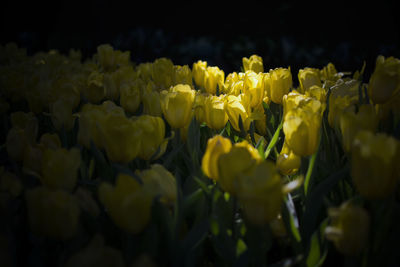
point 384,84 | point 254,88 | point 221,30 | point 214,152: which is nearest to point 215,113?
point 254,88

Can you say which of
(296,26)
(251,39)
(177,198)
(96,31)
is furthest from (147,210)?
(96,31)

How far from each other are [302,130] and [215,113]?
0.35 meters

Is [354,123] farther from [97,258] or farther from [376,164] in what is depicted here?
[97,258]

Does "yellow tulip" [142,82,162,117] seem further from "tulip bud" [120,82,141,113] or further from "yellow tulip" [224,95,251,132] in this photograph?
"yellow tulip" [224,95,251,132]

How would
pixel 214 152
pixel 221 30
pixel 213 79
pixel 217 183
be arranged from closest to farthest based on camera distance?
pixel 214 152, pixel 217 183, pixel 213 79, pixel 221 30

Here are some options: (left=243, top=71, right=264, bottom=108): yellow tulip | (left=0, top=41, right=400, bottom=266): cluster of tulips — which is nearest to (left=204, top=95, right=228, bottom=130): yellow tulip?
(left=0, top=41, right=400, bottom=266): cluster of tulips

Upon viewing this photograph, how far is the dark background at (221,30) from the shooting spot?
3.86 metres

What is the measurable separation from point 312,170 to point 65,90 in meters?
1.04

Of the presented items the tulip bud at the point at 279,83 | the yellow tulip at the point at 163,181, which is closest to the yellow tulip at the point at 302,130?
the yellow tulip at the point at 163,181

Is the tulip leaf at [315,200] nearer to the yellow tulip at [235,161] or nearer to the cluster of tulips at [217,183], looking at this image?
the cluster of tulips at [217,183]

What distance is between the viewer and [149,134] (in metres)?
0.96

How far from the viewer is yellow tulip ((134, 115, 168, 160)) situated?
943 millimetres

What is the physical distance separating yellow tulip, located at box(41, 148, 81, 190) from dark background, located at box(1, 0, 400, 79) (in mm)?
3070

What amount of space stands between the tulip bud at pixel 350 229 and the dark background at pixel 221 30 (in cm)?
303
